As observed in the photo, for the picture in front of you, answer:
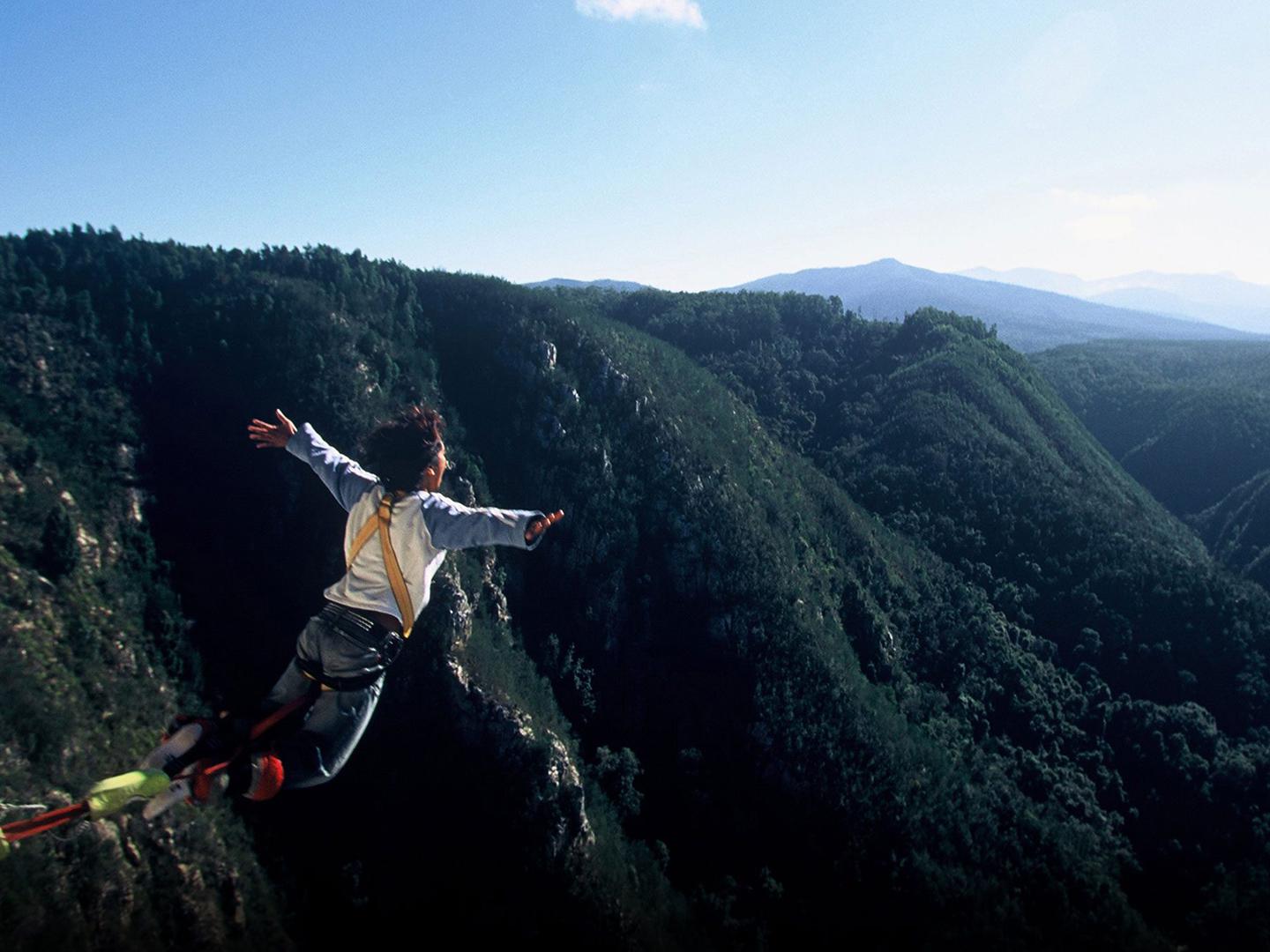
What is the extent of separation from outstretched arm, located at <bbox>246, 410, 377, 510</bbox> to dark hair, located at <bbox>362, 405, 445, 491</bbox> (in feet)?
0.76

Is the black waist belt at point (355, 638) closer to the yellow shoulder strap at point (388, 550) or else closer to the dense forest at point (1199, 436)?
the yellow shoulder strap at point (388, 550)

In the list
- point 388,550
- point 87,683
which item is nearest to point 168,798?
point 388,550

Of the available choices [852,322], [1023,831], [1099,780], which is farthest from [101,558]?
[852,322]

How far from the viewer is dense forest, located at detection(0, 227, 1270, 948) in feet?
171

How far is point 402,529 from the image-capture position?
6844mm

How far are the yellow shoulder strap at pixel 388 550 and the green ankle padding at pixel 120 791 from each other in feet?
8.07

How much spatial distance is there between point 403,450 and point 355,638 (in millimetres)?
1938

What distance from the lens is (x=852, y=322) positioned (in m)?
134

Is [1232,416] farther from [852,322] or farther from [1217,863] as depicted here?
[1217,863]

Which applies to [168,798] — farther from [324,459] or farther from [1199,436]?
[1199,436]

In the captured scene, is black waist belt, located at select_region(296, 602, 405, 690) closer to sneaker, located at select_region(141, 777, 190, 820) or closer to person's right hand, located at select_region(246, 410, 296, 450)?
sneaker, located at select_region(141, 777, 190, 820)

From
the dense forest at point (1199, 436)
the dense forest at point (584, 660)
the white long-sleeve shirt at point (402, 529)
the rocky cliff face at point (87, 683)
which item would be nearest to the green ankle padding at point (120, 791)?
the white long-sleeve shirt at point (402, 529)

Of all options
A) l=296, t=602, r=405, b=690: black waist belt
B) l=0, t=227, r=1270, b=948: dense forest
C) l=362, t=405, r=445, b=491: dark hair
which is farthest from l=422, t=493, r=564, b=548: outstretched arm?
l=0, t=227, r=1270, b=948: dense forest

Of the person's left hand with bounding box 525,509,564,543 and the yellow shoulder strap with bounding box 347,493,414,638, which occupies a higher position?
the person's left hand with bounding box 525,509,564,543
